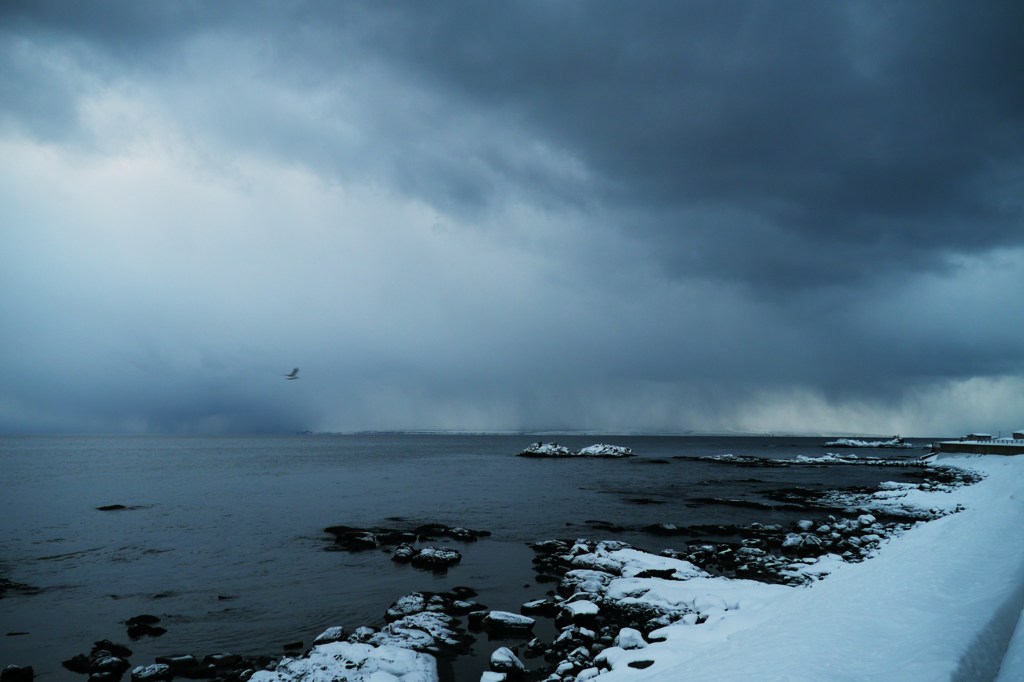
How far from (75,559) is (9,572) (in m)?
2.93

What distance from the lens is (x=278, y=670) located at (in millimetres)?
12516

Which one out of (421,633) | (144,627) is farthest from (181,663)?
(421,633)

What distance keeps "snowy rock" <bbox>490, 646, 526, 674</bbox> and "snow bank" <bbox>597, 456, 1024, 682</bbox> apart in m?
2.23

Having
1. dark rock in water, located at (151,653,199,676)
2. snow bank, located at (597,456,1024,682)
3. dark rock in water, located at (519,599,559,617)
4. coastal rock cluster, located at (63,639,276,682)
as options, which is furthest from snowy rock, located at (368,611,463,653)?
snow bank, located at (597,456,1024,682)

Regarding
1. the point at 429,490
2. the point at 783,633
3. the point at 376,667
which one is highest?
the point at 783,633

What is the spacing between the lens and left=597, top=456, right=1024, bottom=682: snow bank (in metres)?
8.03

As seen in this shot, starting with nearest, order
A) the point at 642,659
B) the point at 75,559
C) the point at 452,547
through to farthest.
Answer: the point at 642,659, the point at 75,559, the point at 452,547

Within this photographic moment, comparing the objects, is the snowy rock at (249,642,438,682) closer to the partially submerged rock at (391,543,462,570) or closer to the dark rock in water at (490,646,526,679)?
the dark rock in water at (490,646,526,679)

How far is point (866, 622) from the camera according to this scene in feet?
33.7

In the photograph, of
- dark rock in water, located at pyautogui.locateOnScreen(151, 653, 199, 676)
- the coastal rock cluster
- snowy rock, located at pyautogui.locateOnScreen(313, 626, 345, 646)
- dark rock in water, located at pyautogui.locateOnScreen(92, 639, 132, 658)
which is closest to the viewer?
the coastal rock cluster

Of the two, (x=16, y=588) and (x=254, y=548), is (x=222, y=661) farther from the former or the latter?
(x=254, y=548)

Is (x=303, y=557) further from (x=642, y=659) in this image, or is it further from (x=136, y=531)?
(x=642, y=659)

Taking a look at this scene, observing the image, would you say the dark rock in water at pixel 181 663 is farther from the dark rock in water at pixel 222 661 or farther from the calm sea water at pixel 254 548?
the calm sea water at pixel 254 548

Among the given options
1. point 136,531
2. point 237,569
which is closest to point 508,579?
point 237,569
